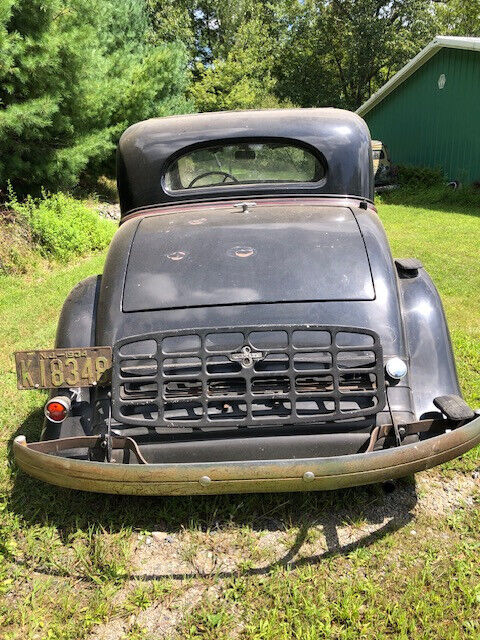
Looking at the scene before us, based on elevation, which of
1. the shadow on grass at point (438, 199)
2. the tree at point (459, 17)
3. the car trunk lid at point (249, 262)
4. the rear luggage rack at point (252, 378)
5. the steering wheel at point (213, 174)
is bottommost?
the shadow on grass at point (438, 199)

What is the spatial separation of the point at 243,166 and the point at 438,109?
16.1 metres

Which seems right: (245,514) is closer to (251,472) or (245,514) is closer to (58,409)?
(251,472)

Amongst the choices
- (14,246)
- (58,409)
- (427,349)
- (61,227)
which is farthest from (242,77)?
(58,409)

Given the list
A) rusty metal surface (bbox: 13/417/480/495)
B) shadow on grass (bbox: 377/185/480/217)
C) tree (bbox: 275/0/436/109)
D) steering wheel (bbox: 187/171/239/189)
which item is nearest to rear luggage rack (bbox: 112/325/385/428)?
rusty metal surface (bbox: 13/417/480/495)

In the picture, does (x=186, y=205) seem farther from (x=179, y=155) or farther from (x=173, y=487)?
(x=173, y=487)

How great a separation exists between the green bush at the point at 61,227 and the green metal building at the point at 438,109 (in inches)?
474

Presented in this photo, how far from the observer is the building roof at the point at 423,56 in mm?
15516

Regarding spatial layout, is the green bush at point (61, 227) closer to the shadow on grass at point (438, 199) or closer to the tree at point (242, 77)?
the shadow on grass at point (438, 199)

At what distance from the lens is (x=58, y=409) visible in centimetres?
→ 263

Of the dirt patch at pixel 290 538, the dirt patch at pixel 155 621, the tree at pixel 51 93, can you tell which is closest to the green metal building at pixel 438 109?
the tree at pixel 51 93

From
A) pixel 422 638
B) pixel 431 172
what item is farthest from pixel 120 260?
pixel 431 172

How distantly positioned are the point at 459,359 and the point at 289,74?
109 ft

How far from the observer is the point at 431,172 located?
57.1 feet

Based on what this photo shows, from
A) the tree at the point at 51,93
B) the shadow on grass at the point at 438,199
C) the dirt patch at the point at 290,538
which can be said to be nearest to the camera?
the dirt patch at the point at 290,538
